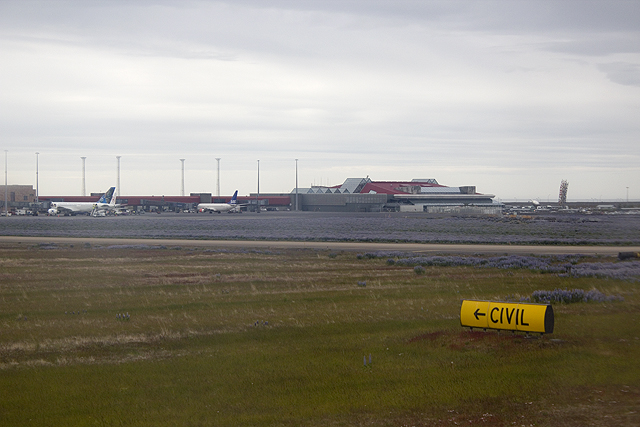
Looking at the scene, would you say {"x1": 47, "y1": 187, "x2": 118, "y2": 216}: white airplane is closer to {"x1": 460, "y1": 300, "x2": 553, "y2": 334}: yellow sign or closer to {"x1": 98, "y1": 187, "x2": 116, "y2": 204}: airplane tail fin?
{"x1": 98, "y1": 187, "x2": 116, "y2": 204}: airplane tail fin

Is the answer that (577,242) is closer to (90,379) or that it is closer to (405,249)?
(405,249)

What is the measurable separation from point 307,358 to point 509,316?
7.04 m

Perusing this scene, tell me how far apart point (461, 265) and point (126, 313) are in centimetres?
2617

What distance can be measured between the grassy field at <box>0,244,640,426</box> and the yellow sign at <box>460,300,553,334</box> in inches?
22.2

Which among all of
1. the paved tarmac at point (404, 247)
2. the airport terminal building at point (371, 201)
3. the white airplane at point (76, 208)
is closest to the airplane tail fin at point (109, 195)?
Result: the white airplane at point (76, 208)

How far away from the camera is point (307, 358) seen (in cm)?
1841

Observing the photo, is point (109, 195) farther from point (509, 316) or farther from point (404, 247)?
point (509, 316)

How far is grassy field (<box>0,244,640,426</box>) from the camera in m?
13.9

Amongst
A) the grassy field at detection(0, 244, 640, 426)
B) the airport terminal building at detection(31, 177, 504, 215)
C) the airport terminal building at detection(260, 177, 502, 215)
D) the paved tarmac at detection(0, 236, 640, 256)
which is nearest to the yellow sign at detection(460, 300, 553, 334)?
the grassy field at detection(0, 244, 640, 426)

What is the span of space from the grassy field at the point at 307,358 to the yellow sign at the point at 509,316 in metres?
0.56

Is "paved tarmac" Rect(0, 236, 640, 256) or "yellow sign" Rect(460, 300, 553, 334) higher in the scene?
"yellow sign" Rect(460, 300, 553, 334)

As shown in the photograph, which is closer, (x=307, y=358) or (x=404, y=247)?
(x=307, y=358)

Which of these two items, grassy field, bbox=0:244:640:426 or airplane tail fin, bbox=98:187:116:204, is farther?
airplane tail fin, bbox=98:187:116:204

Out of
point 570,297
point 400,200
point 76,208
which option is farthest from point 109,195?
point 570,297
